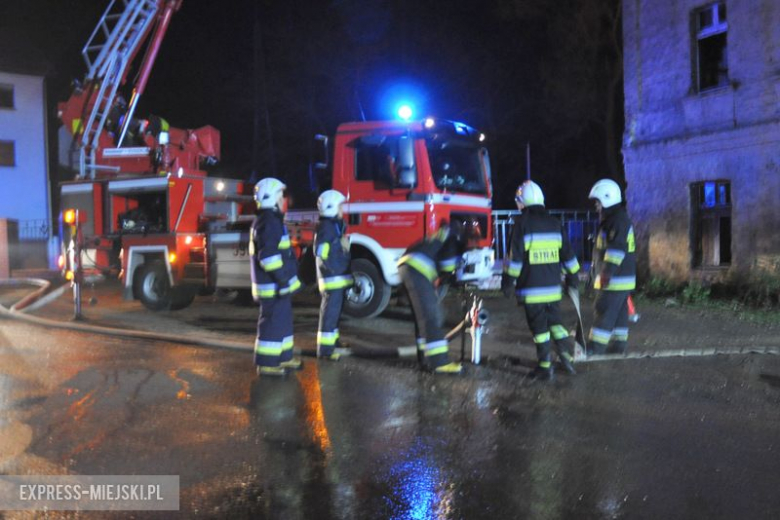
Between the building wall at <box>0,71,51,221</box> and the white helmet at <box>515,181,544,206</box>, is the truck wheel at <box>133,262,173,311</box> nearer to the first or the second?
the white helmet at <box>515,181,544,206</box>

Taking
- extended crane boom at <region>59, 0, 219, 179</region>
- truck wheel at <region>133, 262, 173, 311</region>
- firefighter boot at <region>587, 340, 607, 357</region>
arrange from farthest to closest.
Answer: extended crane boom at <region>59, 0, 219, 179</region> < truck wheel at <region>133, 262, 173, 311</region> < firefighter boot at <region>587, 340, 607, 357</region>

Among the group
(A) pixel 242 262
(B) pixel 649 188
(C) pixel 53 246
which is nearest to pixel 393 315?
(A) pixel 242 262

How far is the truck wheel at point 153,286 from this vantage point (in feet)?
35.6

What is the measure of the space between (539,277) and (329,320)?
2193mm

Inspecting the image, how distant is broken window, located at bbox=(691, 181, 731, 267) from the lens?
40.6ft

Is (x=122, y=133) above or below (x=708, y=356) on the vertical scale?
above

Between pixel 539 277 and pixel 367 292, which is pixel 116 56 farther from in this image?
pixel 539 277

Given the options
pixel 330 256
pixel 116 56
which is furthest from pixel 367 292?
pixel 116 56

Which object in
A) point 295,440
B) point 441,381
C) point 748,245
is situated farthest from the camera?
point 748,245

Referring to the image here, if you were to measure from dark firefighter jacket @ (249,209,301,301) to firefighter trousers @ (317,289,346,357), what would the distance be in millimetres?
628

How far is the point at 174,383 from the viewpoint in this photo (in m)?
6.21

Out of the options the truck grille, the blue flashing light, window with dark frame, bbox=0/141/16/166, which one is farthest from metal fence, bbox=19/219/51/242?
the truck grille

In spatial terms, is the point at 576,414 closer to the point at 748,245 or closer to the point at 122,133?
the point at 748,245

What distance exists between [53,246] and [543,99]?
18.4 meters
